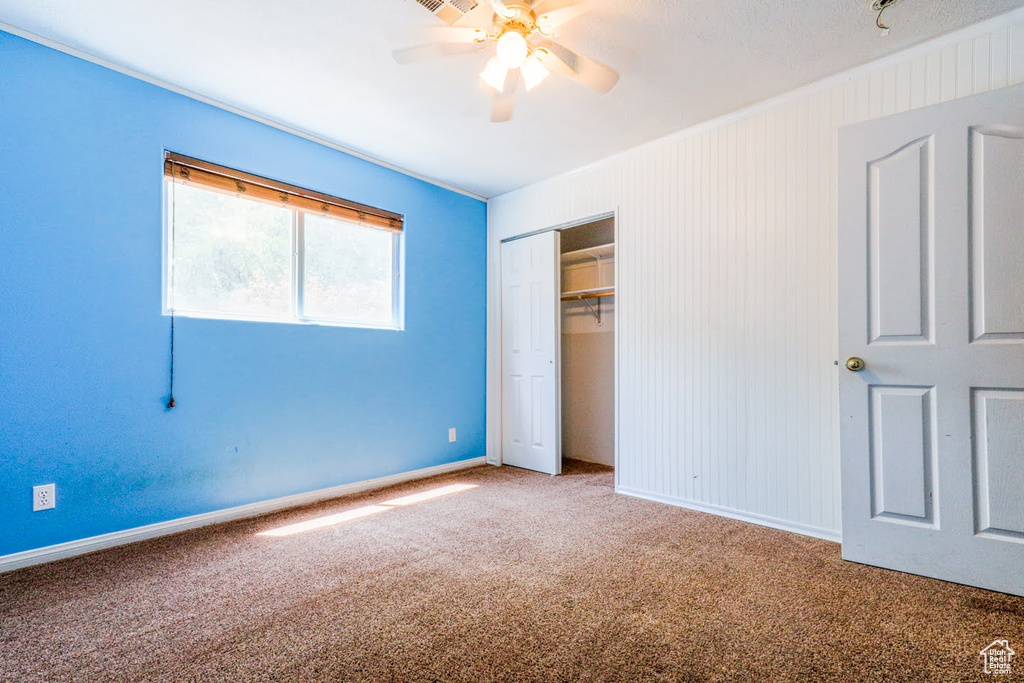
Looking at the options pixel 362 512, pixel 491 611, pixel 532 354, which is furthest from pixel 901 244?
pixel 362 512

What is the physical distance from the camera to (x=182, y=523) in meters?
2.67

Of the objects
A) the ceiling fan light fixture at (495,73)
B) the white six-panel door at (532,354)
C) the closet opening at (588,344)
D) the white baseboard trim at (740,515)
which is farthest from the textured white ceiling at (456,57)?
the white baseboard trim at (740,515)

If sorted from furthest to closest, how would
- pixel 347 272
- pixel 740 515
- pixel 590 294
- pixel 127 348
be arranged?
pixel 590 294 < pixel 347 272 < pixel 740 515 < pixel 127 348

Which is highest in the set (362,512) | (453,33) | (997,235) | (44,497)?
(453,33)

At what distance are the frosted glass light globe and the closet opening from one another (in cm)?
251

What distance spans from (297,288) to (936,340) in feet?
11.6

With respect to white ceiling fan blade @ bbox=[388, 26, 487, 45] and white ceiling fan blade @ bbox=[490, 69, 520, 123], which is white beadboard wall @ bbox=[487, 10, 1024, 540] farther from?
white ceiling fan blade @ bbox=[388, 26, 487, 45]

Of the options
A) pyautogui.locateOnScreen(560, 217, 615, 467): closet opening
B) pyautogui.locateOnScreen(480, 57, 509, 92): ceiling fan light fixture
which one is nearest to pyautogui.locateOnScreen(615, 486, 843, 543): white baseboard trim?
pyautogui.locateOnScreen(560, 217, 615, 467): closet opening

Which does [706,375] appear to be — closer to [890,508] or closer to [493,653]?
[890,508]

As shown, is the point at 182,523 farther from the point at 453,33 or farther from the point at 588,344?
the point at 588,344

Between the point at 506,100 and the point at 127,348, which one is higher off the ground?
the point at 506,100

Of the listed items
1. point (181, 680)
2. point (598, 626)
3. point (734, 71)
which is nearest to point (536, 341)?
point (734, 71)

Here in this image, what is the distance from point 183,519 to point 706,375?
322cm

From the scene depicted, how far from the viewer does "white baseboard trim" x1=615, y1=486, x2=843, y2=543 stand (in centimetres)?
254
